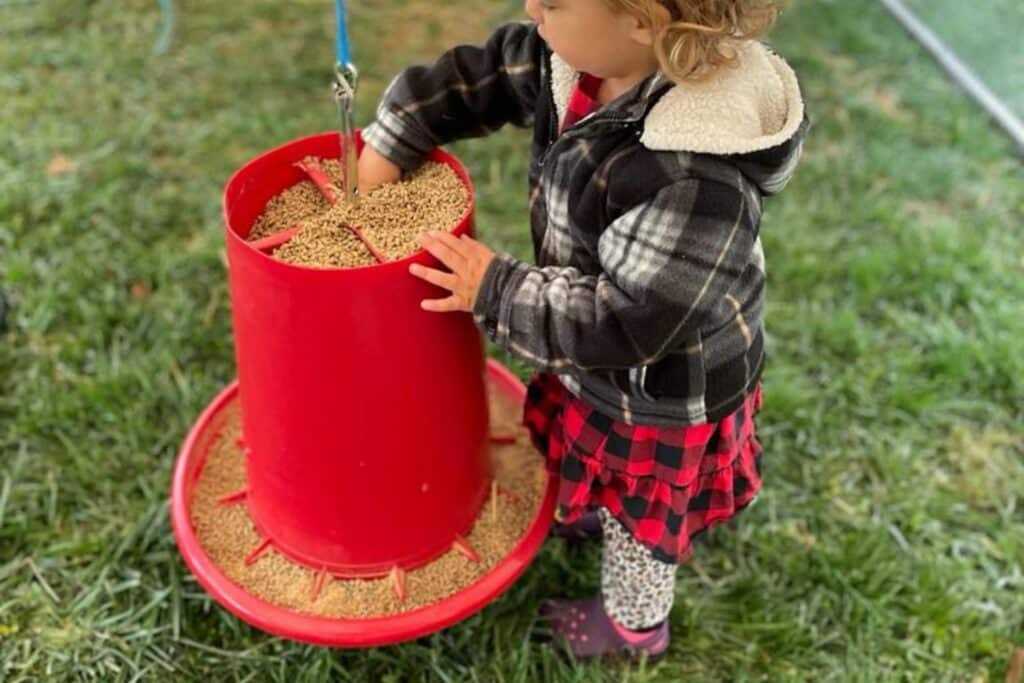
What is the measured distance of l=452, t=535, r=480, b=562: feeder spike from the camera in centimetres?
144

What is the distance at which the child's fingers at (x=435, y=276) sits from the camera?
3.74ft

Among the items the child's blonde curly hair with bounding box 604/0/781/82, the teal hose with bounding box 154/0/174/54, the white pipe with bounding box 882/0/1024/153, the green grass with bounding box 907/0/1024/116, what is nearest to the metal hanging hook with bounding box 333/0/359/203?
the child's blonde curly hair with bounding box 604/0/781/82

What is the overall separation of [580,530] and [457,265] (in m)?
0.70

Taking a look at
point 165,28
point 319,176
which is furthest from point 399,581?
point 165,28

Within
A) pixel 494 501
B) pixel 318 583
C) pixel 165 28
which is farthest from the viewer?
pixel 165 28

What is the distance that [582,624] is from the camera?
155cm

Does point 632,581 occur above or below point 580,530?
above

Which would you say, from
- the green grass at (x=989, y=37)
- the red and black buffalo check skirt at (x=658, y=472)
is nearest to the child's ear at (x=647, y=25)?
the red and black buffalo check skirt at (x=658, y=472)

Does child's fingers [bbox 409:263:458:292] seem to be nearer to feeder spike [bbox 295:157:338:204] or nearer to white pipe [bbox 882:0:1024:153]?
feeder spike [bbox 295:157:338:204]

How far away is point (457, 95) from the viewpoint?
131cm

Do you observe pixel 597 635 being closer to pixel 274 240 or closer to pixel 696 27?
pixel 274 240

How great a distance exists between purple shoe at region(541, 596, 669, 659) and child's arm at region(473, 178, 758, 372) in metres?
0.57

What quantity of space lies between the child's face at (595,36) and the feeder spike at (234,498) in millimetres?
824

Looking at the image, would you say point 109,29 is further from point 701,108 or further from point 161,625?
point 701,108
